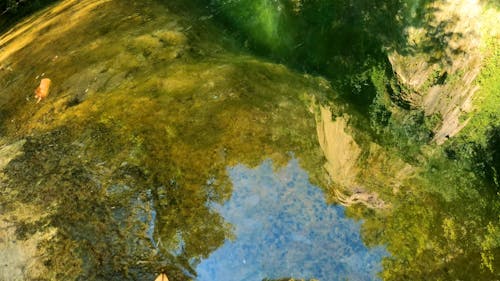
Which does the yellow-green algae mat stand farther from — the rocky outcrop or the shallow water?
the rocky outcrop

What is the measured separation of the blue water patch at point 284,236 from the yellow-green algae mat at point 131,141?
77 mm

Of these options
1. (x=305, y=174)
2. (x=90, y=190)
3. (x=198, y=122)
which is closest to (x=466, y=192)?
(x=305, y=174)

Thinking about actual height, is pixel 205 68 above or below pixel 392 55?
above

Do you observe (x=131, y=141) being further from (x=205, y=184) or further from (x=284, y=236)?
(x=284, y=236)

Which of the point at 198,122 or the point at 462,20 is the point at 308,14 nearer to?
the point at 462,20

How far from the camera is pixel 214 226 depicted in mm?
2410

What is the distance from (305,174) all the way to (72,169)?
1.33m

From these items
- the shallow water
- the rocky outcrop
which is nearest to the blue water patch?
the shallow water

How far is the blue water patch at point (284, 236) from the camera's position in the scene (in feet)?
7.55

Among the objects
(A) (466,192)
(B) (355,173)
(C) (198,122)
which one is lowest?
(A) (466,192)

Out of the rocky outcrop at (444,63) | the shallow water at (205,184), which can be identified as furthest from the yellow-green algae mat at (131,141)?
the rocky outcrop at (444,63)

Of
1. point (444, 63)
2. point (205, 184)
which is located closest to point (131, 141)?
point (205, 184)

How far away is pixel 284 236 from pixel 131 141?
3.45 ft

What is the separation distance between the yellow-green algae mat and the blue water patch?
77 millimetres
